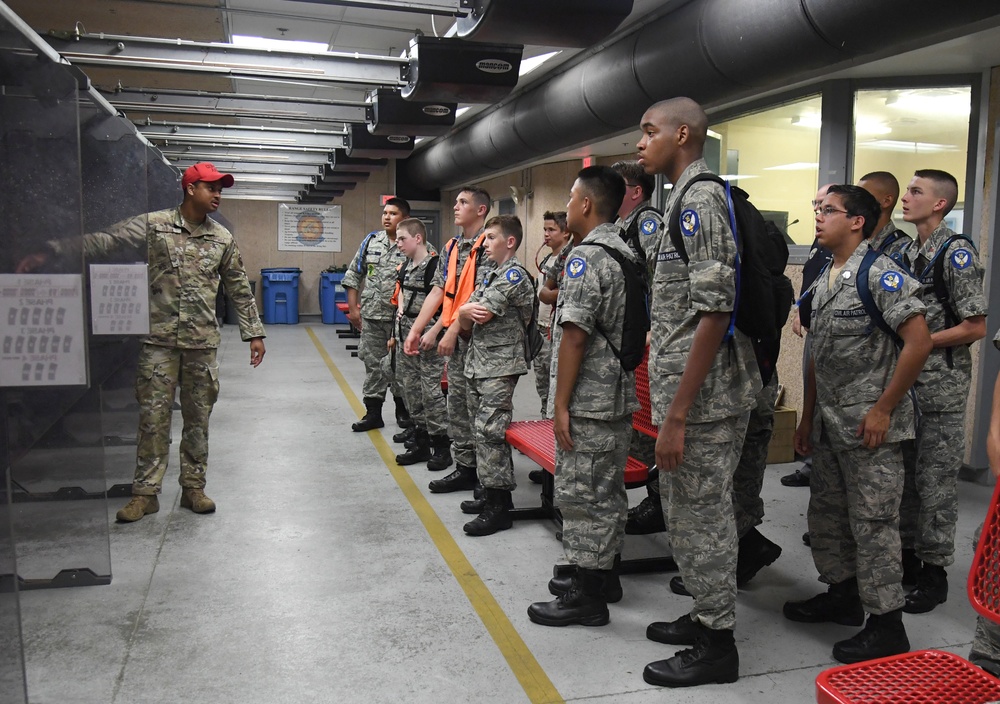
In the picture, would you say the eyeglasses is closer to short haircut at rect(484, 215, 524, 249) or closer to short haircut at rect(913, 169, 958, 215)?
short haircut at rect(913, 169, 958, 215)

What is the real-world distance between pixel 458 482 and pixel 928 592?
255 centimetres

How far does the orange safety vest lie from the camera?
15.1 feet

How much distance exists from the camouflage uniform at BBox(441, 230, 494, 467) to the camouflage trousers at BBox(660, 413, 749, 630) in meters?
2.07

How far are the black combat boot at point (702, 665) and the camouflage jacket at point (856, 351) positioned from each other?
823 mm

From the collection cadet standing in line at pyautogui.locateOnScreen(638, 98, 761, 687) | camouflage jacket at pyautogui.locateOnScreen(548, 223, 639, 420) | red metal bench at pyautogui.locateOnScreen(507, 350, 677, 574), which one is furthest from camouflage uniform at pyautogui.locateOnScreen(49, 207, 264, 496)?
cadet standing in line at pyautogui.locateOnScreen(638, 98, 761, 687)

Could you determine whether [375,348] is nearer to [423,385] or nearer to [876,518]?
[423,385]

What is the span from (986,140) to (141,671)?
5.55 m

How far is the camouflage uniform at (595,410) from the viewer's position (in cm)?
296

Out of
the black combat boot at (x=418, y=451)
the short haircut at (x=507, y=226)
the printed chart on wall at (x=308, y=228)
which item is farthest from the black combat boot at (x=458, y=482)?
the printed chart on wall at (x=308, y=228)

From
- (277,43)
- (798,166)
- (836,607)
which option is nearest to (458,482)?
(836,607)

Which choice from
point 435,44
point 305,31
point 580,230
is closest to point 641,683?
point 580,230

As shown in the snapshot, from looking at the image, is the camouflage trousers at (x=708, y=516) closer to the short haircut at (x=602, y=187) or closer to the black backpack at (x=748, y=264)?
the black backpack at (x=748, y=264)

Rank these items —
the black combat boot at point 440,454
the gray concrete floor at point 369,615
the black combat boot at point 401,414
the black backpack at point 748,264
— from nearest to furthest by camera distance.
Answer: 1. the black backpack at point 748,264
2. the gray concrete floor at point 369,615
3. the black combat boot at point 440,454
4. the black combat boot at point 401,414

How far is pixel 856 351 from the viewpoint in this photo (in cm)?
286
